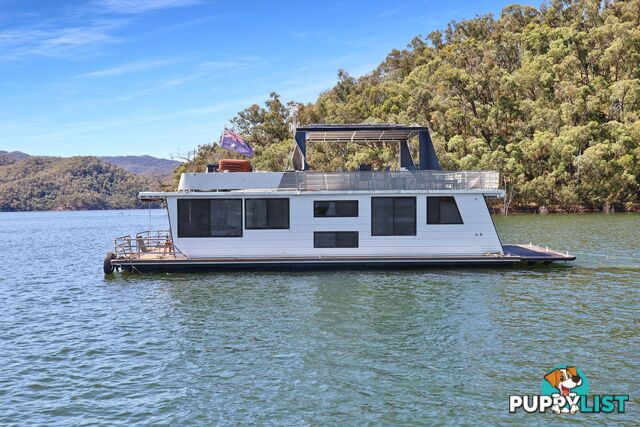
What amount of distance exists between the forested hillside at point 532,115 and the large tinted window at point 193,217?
170 ft

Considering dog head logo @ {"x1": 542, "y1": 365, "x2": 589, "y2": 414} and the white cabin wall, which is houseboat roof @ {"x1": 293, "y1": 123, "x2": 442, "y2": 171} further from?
dog head logo @ {"x1": 542, "y1": 365, "x2": 589, "y2": 414}

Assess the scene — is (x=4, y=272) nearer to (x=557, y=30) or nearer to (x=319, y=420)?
(x=319, y=420)

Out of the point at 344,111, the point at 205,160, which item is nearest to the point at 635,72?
the point at 344,111

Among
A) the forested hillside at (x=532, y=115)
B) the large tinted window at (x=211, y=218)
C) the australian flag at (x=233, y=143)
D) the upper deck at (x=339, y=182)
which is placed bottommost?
the large tinted window at (x=211, y=218)

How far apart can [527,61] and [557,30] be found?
24.4 ft

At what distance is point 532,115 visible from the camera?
76.4 metres

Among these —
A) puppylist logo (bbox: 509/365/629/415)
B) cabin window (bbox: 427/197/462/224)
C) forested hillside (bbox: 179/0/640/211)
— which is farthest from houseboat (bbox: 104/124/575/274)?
forested hillside (bbox: 179/0/640/211)

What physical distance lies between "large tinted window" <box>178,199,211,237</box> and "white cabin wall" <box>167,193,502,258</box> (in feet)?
0.72

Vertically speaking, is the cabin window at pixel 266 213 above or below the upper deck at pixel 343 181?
below

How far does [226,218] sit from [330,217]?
13.7ft

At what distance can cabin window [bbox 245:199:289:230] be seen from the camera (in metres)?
22.8

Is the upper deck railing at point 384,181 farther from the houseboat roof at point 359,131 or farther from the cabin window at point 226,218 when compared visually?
the cabin window at point 226,218

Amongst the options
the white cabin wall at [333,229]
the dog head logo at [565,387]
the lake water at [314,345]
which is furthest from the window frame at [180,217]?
the dog head logo at [565,387]

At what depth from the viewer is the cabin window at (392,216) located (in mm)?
22781
